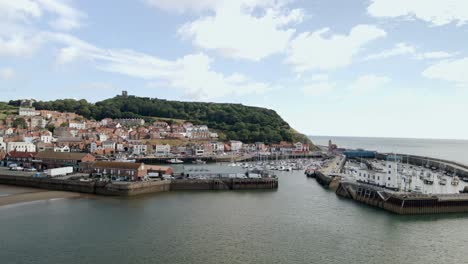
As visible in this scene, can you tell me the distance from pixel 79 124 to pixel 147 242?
79056mm

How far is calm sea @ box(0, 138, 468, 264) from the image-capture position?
61.3ft

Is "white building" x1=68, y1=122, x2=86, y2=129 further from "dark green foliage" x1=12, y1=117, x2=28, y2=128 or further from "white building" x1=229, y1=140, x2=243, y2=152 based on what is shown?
"white building" x1=229, y1=140, x2=243, y2=152

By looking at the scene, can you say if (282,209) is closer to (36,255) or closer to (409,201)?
(409,201)

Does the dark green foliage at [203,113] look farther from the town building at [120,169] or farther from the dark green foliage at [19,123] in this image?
the town building at [120,169]

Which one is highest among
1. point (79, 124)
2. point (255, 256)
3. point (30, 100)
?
point (30, 100)

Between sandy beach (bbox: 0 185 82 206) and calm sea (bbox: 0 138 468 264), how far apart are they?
1.90 meters

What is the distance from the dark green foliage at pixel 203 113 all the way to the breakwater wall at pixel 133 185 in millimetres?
60523

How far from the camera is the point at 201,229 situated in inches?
901

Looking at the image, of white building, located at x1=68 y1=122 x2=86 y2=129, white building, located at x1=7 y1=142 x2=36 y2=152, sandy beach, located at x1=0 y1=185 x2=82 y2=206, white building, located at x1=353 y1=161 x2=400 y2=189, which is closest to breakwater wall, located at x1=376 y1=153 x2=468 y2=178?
white building, located at x1=353 y1=161 x2=400 y2=189

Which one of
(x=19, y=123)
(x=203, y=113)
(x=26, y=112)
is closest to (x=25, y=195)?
(x=19, y=123)

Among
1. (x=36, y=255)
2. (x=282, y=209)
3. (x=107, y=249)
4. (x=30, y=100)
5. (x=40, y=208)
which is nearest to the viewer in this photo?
(x=36, y=255)

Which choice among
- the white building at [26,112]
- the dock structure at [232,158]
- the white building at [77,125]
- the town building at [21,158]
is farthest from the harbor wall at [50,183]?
the white building at [26,112]

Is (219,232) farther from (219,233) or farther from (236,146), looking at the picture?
(236,146)

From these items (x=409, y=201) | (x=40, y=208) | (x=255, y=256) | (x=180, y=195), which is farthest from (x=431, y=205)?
(x=40, y=208)
